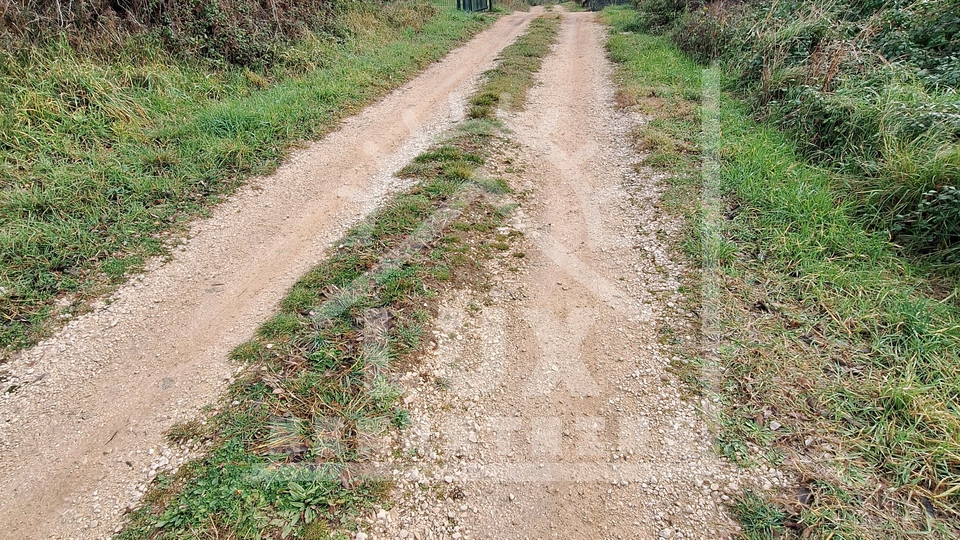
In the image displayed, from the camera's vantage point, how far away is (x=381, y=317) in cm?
338

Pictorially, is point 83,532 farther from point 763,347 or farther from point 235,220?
point 763,347

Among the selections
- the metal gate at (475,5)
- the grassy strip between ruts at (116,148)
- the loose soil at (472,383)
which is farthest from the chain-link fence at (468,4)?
the loose soil at (472,383)

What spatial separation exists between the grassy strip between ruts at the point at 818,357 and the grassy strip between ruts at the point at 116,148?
4.87m

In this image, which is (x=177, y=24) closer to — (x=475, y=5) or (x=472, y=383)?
(x=472, y=383)

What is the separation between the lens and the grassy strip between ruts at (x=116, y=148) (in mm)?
3865

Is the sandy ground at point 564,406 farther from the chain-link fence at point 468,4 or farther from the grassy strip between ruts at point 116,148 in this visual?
the chain-link fence at point 468,4

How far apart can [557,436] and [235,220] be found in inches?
152

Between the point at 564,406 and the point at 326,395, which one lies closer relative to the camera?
the point at 326,395

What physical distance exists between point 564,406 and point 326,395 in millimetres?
1520

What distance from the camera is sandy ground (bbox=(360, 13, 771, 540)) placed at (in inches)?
94.3

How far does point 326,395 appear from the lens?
2840mm

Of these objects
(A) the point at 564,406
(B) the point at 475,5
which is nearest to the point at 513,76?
(A) the point at 564,406

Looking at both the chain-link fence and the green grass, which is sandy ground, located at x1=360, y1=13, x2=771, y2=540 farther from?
the chain-link fence

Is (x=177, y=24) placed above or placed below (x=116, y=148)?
above
